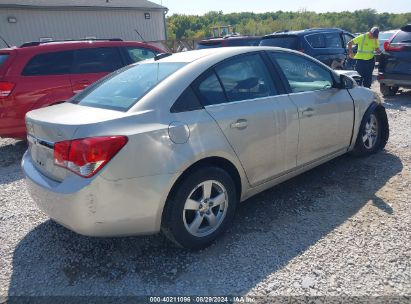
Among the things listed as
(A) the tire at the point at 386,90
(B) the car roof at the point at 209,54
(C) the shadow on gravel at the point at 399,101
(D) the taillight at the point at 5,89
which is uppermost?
(B) the car roof at the point at 209,54

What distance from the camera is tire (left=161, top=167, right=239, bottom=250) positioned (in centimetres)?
275

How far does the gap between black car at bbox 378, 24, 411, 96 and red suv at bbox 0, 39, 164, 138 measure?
6.06m

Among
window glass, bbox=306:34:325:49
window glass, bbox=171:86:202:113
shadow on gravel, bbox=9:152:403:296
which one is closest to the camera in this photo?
shadow on gravel, bbox=9:152:403:296

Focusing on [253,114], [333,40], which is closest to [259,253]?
[253,114]

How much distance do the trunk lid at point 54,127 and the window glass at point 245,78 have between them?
101 cm

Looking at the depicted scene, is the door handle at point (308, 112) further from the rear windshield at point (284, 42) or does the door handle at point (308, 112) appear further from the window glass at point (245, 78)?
the rear windshield at point (284, 42)

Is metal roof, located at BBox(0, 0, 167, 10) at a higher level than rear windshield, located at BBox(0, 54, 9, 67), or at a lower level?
higher

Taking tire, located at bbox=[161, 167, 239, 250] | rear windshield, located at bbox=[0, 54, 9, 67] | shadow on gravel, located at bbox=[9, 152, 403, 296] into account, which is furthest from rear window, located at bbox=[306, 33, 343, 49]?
tire, located at bbox=[161, 167, 239, 250]

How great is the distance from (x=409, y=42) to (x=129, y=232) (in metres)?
8.16

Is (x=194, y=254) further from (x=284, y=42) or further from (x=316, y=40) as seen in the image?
(x=316, y=40)

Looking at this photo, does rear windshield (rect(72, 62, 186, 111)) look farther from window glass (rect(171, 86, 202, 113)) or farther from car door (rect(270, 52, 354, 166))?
car door (rect(270, 52, 354, 166))

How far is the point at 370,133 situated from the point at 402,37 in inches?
193

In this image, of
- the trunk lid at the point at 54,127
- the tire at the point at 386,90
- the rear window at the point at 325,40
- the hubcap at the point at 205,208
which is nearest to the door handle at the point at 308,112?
the hubcap at the point at 205,208

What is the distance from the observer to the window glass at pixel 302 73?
367 centimetres
